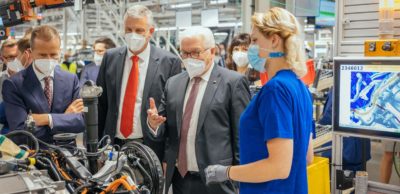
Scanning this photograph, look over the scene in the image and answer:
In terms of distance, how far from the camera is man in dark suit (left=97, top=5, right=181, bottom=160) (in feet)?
8.41

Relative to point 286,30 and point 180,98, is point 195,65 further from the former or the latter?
point 286,30

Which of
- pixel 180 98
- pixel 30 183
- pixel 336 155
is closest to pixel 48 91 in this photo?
pixel 180 98

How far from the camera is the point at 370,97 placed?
88.6 inches

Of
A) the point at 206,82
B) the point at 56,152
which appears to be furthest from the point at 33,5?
the point at 56,152

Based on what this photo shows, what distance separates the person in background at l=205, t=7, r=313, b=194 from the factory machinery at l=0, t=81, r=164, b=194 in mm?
298

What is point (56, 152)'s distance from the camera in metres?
1.50

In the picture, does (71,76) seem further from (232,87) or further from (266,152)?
(266,152)

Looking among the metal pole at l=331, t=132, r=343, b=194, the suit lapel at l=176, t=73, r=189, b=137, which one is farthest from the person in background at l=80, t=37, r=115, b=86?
the metal pole at l=331, t=132, r=343, b=194

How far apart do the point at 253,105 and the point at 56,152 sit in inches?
28.1

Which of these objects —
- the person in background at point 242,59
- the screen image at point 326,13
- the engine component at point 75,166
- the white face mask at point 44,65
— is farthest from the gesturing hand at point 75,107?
the screen image at point 326,13

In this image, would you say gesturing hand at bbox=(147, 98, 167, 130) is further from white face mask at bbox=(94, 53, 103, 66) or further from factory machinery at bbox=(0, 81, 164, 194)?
white face mask at bbox=(94, 53, 103, 66)

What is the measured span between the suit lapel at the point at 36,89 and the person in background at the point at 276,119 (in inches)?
43.5

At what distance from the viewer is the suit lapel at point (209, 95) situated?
2121mm

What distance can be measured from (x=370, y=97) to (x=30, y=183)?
5.69 ft
